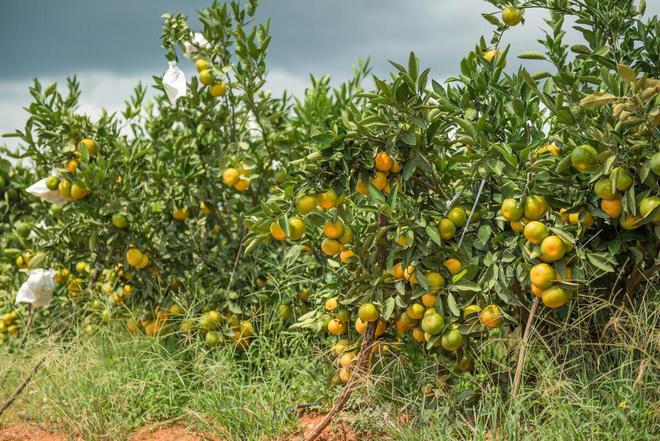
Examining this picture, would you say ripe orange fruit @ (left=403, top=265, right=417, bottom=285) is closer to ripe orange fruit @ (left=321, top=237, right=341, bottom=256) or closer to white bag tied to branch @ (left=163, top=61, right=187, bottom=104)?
ripe orange fruit @ (left=321, top=237, right=341, bottom=256)

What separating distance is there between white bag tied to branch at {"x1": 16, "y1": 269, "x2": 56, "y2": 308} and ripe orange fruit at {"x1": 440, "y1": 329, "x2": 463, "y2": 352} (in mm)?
2654

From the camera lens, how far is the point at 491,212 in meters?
3.01

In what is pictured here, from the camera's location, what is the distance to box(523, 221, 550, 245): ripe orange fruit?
2.64 m

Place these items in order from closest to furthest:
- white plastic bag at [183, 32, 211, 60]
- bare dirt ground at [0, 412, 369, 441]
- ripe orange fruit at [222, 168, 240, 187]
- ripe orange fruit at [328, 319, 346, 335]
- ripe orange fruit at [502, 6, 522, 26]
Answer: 1. bare dirt ground at [0, 412, 369, 441]
2. ripe orange fruit at [502, 6, 522, 26]
3. ripe orange fruit at [328, 319, 346, 335]
4. ripe orange fruit at [222, 168, 240, 187]
5. white plastic bag at [183, 32, 211, 60]

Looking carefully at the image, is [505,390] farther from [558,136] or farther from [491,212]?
[558,136]

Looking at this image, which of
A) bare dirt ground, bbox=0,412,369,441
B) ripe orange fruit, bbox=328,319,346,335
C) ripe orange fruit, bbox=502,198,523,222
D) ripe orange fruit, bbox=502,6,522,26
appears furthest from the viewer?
ripe orange fruit, bbox=328,319,346,335

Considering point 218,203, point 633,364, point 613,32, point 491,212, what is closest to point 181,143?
point 218,203

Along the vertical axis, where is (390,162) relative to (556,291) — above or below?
above

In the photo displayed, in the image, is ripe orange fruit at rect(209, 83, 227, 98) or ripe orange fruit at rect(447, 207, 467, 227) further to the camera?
ripe orange fruit at rect(209, 83, 227, 98)

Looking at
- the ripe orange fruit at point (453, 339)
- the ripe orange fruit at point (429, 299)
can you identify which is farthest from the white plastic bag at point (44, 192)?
the ripe orange fruit at point (453, 339)

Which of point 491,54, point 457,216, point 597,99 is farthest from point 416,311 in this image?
point 491,54

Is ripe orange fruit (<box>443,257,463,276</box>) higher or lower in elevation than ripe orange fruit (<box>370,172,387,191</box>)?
lower

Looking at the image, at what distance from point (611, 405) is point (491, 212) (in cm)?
87

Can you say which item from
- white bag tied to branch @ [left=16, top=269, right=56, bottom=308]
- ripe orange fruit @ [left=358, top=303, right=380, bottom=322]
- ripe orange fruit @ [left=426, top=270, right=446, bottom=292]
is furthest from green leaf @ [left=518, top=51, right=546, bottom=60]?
white bag tied to branch @ [left=16, top=269, right=56, bottom=308]
